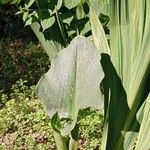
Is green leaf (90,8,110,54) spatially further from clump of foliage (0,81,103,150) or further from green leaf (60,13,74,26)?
clump of foliage (0,81,103,150)

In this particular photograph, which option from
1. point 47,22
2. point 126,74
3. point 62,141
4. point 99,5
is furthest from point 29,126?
point 126,74

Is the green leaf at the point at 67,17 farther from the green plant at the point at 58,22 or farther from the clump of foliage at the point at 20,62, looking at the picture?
the clump of foliage at the point at 20,62

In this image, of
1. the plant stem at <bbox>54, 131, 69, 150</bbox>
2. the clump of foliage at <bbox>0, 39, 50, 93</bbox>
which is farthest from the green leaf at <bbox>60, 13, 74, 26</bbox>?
the clump of foliage at <bbox>0, 39, 50, 93</bbox>

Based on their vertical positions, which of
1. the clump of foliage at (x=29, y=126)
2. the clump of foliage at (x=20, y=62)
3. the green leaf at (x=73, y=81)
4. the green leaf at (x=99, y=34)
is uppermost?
the green leaf at (x=99, y=34)

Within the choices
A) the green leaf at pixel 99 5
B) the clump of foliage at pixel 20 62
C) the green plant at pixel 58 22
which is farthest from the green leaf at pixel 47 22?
the clump of foliage at pixel 20 62

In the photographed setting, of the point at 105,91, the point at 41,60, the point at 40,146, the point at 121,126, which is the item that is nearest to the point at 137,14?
the point at 105,91

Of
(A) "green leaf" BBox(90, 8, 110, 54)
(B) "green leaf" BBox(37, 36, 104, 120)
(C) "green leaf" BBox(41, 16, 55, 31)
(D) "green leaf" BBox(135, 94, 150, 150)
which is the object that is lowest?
(D) "green leaf" BBox(135, 94, 150, 150)

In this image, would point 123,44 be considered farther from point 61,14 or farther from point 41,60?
point 41,60

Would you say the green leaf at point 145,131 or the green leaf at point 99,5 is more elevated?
the green leaf at point 99,5

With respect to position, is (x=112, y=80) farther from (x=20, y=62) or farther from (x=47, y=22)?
(x=20, y=62)
